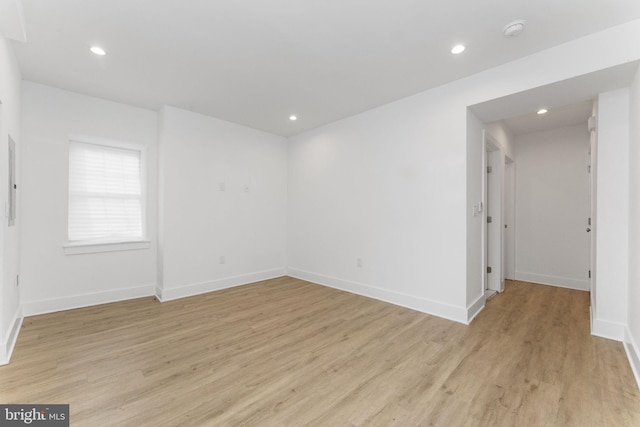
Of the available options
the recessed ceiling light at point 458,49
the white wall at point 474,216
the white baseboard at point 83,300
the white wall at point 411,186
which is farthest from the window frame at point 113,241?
the white wall at point 474,216

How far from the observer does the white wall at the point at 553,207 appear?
430 centimetres

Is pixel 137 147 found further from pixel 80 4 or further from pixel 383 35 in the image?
pixel 383 35

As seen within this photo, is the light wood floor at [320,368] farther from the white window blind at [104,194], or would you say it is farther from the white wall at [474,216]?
the white window blind at [104,194]

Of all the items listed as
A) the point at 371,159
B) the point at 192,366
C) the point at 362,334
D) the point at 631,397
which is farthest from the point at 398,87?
the point at 192,366

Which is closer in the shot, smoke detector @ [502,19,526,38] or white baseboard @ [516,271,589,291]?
smoke detector @ [502,19,526,38]

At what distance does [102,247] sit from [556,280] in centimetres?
674

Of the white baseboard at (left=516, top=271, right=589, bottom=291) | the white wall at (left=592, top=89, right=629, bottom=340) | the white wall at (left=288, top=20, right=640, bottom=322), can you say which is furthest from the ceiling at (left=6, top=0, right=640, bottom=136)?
the white baseboard at (left=516, top=271, right=589, bottom=291)

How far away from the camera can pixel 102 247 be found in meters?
3.54

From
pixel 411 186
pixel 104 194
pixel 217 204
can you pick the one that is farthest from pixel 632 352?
pixel 104 194

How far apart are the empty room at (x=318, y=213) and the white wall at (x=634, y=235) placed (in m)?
0.04

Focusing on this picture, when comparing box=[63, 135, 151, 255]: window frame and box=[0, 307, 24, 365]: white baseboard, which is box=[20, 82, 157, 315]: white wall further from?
box=[0, 307, 24, 365]: white baseboard

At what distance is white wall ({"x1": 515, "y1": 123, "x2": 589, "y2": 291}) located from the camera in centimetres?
430

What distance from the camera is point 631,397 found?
5.81ft

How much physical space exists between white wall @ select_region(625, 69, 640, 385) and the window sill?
5.18 m
